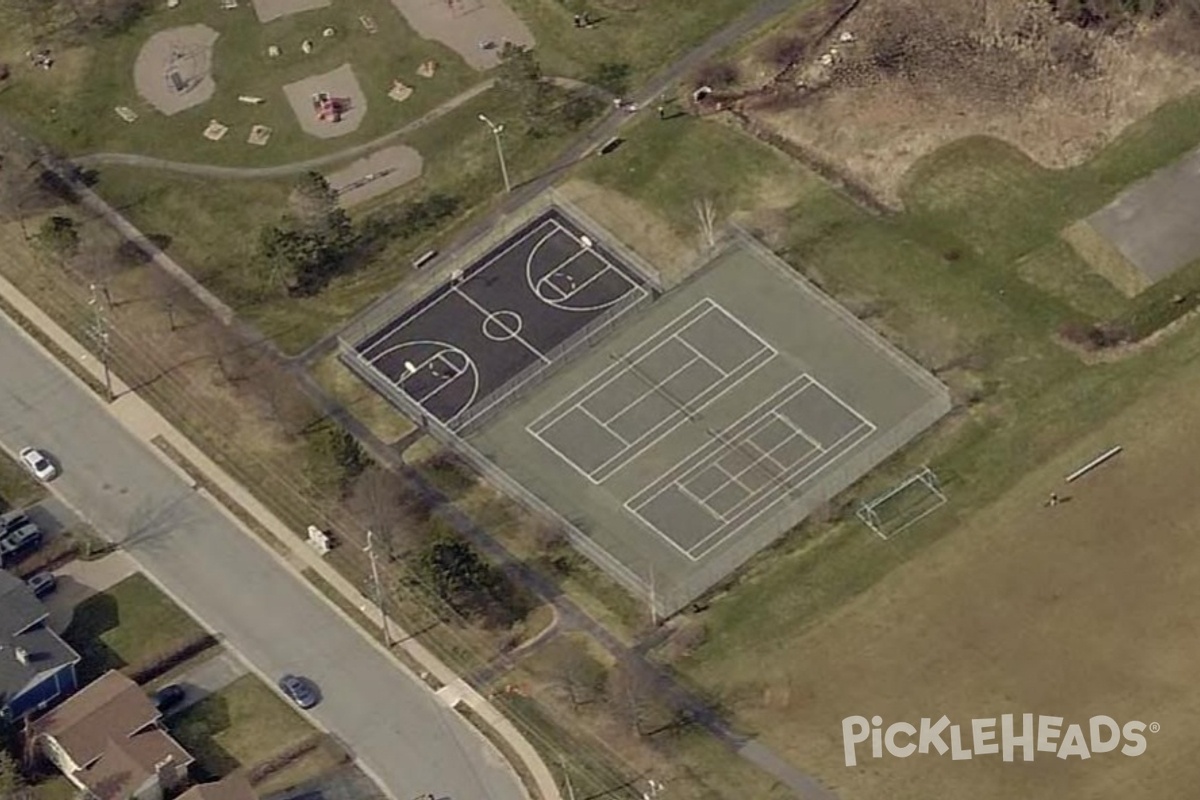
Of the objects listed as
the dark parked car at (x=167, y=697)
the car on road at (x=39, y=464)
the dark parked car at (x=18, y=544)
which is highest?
the car on road at (x=39, y=464)

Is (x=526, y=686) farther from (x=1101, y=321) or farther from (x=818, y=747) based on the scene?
(x=1101, y=321)

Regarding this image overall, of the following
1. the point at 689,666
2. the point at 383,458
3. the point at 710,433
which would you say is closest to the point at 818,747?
the point at 689,666

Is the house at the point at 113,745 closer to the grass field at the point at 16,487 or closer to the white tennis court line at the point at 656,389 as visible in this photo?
the grass field at the point at 16,487

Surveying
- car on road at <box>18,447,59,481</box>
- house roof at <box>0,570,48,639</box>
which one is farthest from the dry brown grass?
house roof at <box>0,570,48,639</box>

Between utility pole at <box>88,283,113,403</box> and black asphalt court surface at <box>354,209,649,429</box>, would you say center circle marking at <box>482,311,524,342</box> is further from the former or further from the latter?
utility pole at <box>88,283,113,403</box>

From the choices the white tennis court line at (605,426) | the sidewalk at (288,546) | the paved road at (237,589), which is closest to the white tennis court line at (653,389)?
the white tennis court line at (605,426)

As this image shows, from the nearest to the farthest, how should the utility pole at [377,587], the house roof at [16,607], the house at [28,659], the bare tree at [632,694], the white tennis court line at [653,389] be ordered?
the bare tree at [632,694]
the house at [28,659]
the house roof at [16,607]
the utility pole at [377,587]
the white tennis court line at [653,389]

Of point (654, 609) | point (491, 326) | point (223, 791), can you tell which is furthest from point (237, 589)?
point (654, 609)
